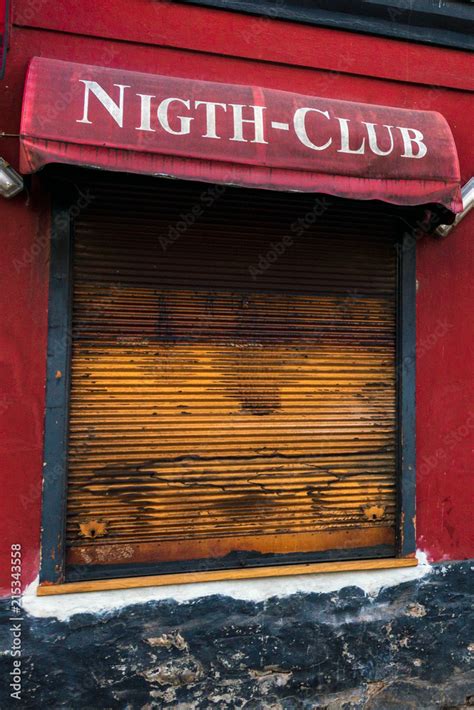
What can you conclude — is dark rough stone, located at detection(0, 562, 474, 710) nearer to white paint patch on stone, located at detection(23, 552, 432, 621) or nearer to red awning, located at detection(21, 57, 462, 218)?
white paint patch on stone, located at detection(23, 552, 432, 621)

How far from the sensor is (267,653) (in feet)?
11.3

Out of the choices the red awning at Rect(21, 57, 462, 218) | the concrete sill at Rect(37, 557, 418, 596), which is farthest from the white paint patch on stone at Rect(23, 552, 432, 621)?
the red awning at Rect(21, 57, 462, 218)

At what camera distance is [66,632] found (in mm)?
3158

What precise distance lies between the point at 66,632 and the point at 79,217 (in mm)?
2728

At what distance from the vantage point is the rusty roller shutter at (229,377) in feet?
11.1

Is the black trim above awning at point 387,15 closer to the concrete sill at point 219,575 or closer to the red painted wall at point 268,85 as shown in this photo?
the red painted wall at point 268,85

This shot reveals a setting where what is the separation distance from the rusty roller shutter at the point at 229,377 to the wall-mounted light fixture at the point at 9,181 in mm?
465

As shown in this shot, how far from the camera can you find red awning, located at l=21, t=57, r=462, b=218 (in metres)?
2.79

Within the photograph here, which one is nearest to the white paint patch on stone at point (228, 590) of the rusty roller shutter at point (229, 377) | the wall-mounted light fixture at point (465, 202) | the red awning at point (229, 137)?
the rusty roller shutter at point (229, 377)

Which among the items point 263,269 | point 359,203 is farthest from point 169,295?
point 359,203

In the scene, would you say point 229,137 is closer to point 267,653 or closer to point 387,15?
point 387,15

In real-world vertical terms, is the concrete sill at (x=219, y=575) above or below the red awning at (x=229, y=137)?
below

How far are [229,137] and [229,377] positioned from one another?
161cm

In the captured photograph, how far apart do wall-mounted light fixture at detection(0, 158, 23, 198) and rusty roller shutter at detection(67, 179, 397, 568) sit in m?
0.47
